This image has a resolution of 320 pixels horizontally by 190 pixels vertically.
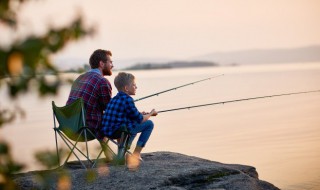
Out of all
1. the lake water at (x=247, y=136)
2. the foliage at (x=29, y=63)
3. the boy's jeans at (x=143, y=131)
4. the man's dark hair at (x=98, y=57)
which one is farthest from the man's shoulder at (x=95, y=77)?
the foliage at (x=29, y=63)

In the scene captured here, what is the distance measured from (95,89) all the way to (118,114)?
1.58ft

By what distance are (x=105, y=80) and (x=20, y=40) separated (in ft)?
15.1

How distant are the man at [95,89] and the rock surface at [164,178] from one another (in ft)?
1.88

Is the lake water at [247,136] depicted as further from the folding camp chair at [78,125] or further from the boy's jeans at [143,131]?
the boy's jeans at [143,131]

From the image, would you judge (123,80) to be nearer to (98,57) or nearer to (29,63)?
(98,57)

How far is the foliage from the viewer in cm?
157

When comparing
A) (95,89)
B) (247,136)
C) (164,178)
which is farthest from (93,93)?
(247,136)

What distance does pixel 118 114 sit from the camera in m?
5.82

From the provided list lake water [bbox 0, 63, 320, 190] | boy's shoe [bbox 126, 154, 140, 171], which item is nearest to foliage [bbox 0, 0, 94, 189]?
lake water [bbox 0, 63, 320, 190]

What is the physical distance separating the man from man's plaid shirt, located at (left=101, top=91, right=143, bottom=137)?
21 centimetres

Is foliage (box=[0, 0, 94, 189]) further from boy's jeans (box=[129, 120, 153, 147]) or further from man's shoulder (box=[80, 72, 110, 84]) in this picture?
man's shoulder (box=[80, 72, 110, 84])

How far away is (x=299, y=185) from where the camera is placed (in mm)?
8039

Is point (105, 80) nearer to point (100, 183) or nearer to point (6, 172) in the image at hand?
point (100, 183)

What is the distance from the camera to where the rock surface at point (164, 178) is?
509cm
